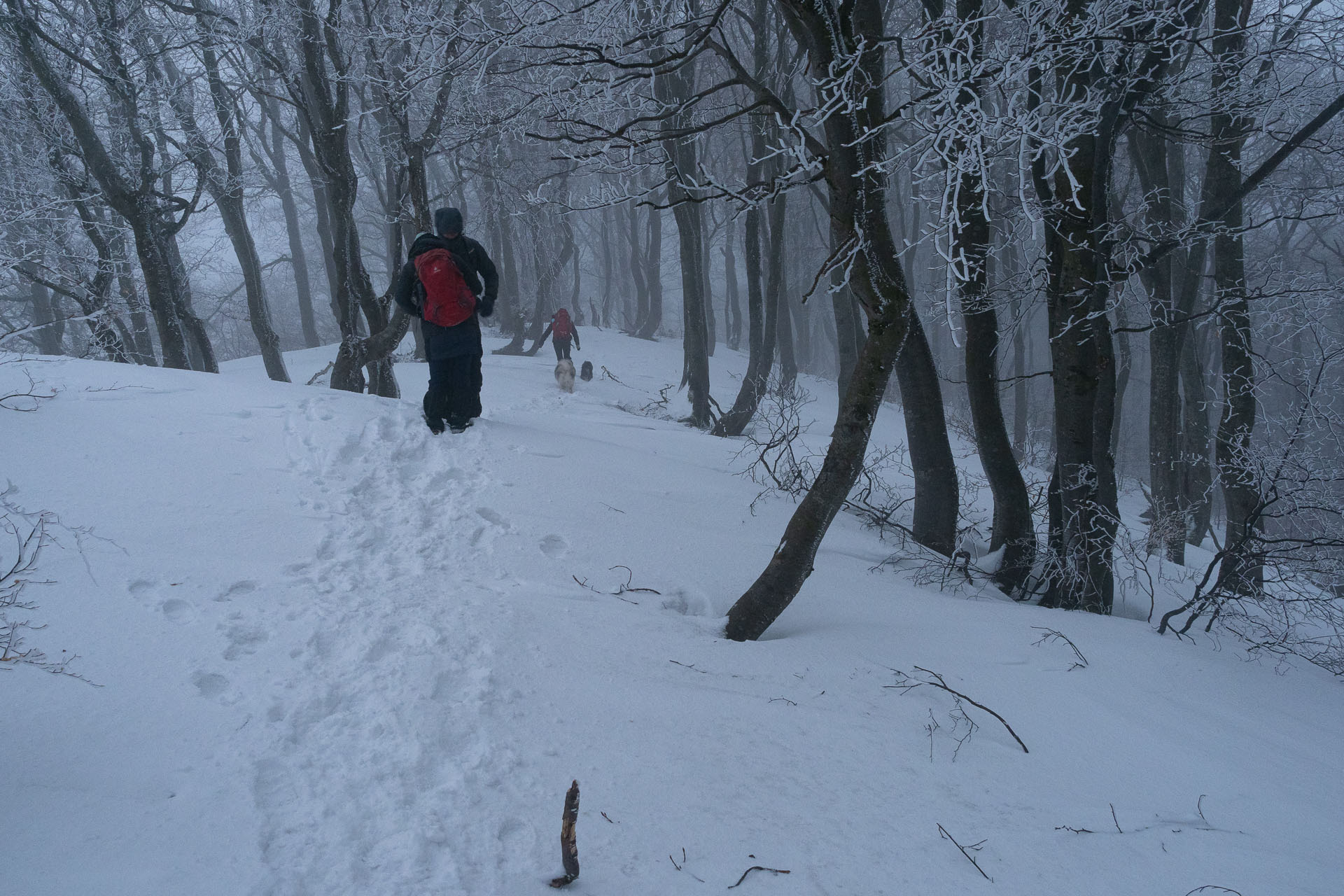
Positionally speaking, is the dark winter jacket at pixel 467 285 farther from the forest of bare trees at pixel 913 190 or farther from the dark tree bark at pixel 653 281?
the dark tree bark at pixel 653 281

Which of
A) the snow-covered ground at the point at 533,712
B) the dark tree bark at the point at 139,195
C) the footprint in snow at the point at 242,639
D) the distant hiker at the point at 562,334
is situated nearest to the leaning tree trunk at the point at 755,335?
the distant hiker at the point at 562,334

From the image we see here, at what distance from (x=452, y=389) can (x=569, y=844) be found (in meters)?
4.19

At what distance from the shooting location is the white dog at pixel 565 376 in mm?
12500

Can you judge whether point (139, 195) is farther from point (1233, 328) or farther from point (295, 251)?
point (295, 251)

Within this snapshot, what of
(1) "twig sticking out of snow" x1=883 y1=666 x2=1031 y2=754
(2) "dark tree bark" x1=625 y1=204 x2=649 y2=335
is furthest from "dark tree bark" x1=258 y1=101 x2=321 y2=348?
(1) "twig sticking out of snow" x1=883 y1=666 x2=1031 y2=754

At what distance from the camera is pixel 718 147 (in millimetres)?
22906

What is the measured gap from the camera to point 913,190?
8523 millimetres

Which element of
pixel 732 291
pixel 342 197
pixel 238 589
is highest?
pixel 732 291

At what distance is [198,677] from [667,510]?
2.99m

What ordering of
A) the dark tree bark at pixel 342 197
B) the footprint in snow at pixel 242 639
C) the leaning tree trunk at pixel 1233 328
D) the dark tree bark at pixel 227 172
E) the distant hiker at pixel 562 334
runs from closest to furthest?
the footprint in snow at pixel 242 639 → the leaning tree trunk at pixel 1233 328 → the dark tree bark at pixel 342 197 → the dark tree bark at pixel 227 172 → the distant hiker at pixel 562 334

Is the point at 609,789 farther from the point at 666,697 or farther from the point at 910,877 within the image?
the point at 910,877

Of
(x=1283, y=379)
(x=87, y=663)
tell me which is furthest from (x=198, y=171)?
(x=1283, y=379)

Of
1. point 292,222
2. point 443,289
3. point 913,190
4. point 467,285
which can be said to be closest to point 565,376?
point 913,190

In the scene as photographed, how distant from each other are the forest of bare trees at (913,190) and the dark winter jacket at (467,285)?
887mm
